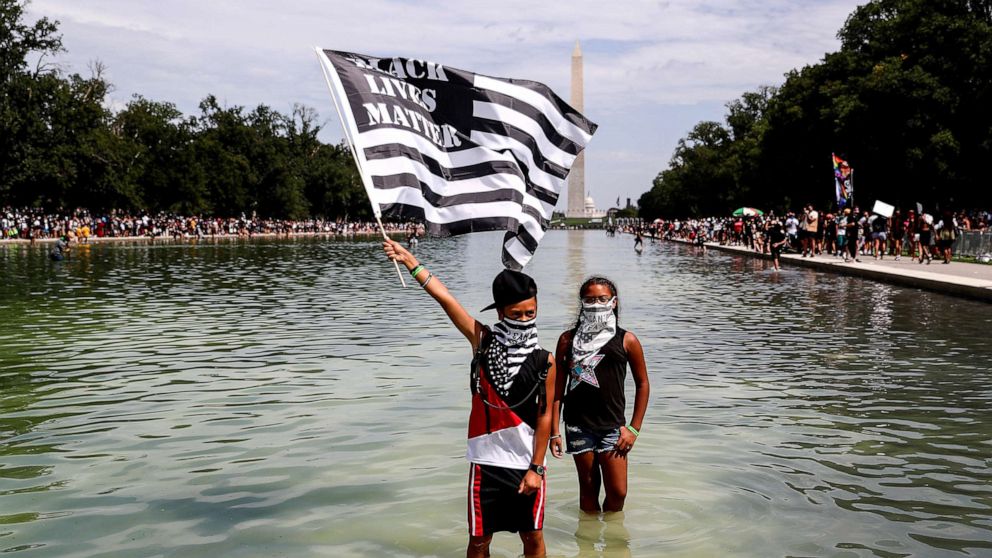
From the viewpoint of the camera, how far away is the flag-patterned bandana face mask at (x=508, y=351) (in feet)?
16.7

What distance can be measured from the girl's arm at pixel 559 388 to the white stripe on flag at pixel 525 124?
1271mm

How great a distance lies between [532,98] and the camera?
6.81 m

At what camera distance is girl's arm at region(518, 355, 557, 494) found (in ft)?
16.5

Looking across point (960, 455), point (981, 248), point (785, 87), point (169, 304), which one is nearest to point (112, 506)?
point (960, 455)

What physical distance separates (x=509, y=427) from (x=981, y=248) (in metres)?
37.4

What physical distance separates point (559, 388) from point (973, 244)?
123ft

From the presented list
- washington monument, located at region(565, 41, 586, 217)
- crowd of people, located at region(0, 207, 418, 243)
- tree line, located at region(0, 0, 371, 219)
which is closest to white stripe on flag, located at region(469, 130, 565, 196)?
crowd of people, located at region(0, 207, 418, 243)

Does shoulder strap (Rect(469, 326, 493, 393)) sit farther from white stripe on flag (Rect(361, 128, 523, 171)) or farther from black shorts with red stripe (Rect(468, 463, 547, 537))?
white stripe on flag (Rect(361, 128, 523, 171))

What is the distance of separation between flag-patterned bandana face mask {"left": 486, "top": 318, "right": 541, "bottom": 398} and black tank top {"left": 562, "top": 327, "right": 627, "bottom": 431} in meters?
1.02

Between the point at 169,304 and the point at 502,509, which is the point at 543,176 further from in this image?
the point at 169,304

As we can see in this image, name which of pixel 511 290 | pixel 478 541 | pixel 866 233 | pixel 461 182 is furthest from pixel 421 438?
pixel 866 233

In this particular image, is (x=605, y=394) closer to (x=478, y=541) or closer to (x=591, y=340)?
(x=591, y=340)

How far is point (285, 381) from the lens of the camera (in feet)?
40.1

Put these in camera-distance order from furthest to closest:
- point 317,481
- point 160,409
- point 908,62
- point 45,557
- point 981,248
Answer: point 908,62
point 981,248
point 160,409
point 317,481
point 45,557
